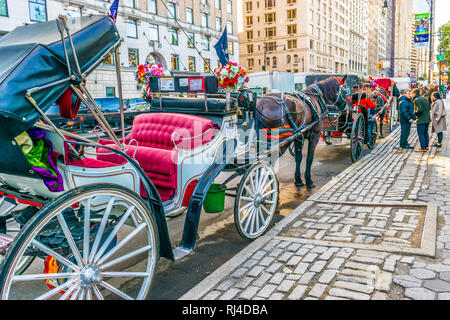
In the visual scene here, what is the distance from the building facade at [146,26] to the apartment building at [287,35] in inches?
819

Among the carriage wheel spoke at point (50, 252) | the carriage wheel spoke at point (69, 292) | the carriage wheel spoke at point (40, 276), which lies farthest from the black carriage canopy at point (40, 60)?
the carriage wheel spoke at point (69, 292)

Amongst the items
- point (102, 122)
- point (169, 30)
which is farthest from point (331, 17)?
point (102, 122)

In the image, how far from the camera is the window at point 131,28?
3350 cm

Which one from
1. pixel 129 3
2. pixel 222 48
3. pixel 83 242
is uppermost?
pixel 129 3

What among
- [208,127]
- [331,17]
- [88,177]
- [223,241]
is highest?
[331,17]

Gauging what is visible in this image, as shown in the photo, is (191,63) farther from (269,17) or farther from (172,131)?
(172,131)

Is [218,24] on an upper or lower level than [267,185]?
upper

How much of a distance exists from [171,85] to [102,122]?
7.23ft

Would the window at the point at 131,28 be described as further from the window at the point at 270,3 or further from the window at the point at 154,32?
the window at the point at 270,3

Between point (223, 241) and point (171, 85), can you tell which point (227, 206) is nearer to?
point (223, 241)

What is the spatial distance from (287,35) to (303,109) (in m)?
64.5

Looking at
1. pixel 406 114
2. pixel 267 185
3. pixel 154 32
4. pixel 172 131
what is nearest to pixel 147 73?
pixel 172 131

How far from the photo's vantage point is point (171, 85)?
516 cm

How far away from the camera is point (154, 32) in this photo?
36594mm
